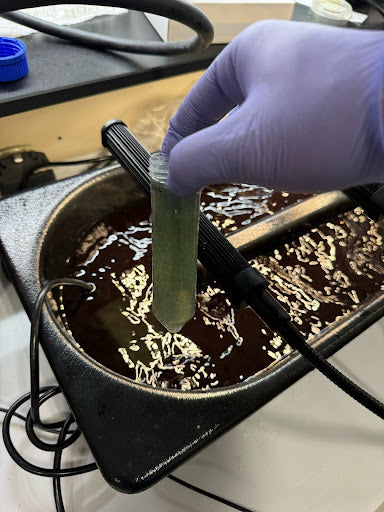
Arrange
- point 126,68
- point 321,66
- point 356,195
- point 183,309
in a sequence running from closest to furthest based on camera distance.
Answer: point 321,66, point 183,309, point 356,195, point 126,68

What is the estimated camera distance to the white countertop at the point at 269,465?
62 cm

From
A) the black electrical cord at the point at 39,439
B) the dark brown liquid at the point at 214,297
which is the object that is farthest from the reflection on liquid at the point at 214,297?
the black electrical cord at the point at 39,439

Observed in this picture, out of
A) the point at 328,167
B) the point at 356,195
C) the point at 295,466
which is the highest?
the point at 328,167

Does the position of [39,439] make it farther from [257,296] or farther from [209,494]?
[257,296]

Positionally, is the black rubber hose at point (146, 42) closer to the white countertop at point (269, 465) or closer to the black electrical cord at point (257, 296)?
the black electrical cord at point (257, 296)

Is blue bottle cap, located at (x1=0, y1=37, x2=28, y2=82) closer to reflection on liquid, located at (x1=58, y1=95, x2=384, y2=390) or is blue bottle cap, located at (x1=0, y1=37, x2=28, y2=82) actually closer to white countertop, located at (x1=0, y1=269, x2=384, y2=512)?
reflection on liquid, located at (x1=58, y1=95, x2=384, y2=390)

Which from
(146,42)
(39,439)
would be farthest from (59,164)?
(39,439)

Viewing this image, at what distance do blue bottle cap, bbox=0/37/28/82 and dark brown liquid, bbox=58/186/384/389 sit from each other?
0.39 metres

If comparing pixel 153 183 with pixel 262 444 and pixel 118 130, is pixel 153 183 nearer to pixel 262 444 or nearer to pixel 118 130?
pixel 118 130

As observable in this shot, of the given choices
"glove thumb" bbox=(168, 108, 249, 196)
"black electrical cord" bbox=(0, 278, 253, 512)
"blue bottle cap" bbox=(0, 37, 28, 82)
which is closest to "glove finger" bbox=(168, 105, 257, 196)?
"glove thumb" bbox=(168, 108, 249, 196)

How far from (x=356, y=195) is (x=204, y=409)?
1.52 ft

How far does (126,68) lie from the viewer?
105cm

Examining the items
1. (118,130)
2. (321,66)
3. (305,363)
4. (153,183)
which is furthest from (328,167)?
(118,130)

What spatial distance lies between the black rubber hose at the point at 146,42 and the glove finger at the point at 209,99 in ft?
1.46
